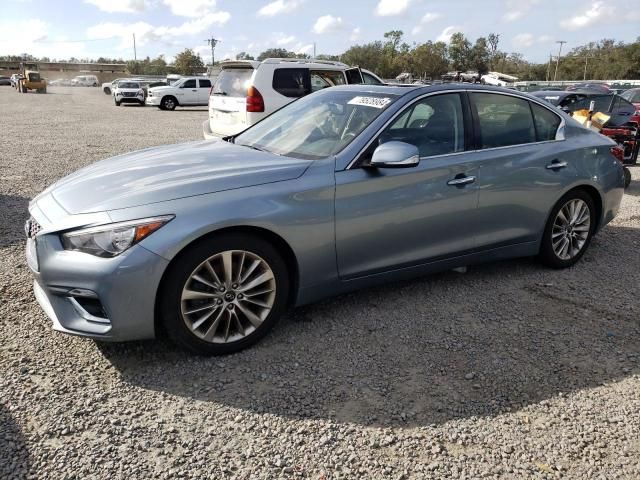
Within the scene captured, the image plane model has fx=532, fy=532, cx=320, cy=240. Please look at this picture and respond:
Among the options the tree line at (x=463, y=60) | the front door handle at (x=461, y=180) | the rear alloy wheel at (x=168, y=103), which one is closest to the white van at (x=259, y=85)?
the front door handle at (x=461, y=180)

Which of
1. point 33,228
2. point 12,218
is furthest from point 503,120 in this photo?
point 12,218

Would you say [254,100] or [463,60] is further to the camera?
[463,60]

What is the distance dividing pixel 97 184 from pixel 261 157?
1066mm

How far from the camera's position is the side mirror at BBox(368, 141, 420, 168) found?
11.2ft

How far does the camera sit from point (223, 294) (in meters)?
3.14

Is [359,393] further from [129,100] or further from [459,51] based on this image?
[459,51]

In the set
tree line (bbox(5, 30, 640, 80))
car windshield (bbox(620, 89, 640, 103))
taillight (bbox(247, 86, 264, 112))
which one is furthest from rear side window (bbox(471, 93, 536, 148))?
tree line (bbox(5, 30, 640, 80))

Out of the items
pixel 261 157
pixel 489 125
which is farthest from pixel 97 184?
pixel 489 125

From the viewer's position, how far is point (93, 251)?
112 inches

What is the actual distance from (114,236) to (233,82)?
7.42 m

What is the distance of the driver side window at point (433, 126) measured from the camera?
381 centimetres

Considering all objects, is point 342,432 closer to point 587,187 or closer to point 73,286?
point 73,286

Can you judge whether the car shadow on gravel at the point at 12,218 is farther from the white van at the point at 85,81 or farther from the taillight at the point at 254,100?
the white van at the point at 85,81

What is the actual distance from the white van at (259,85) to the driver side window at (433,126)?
484 cm
